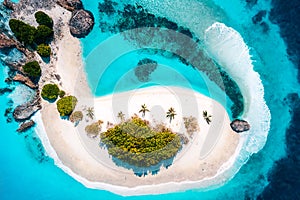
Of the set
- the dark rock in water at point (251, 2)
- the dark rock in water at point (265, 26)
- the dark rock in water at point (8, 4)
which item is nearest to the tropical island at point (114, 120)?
the dark rock in water at point (8, 4)

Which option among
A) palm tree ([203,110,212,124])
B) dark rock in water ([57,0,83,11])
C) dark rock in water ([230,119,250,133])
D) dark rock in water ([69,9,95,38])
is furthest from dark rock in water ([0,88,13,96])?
dark rock in water ([230,119,250,133])

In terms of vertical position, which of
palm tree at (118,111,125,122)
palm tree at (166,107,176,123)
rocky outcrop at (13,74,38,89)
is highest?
rocky outcrop at (13,74,38,89)

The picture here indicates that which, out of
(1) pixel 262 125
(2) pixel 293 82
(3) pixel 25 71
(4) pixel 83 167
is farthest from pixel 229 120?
(3) pixel 25 71

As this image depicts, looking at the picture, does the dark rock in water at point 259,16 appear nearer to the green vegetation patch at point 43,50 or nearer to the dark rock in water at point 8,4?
the green vegetation patch at point 43,50

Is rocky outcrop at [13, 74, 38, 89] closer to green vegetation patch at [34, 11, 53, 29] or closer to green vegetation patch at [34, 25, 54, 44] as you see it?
green vegetation patch at [34, 25, 54, 44]

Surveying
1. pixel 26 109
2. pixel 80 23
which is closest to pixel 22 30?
pixel 80 23

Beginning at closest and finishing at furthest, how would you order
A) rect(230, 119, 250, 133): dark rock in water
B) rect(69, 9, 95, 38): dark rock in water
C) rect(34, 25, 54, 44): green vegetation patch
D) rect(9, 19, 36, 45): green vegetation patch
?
rect(9, 19, 36, 45): green vegetation patch → rect(34, 25, 54, 44): green vegetation patch → rect(69, 9, 95, 38): dark rock in water → rect(230, 119, 250, 133): dark rock in water
